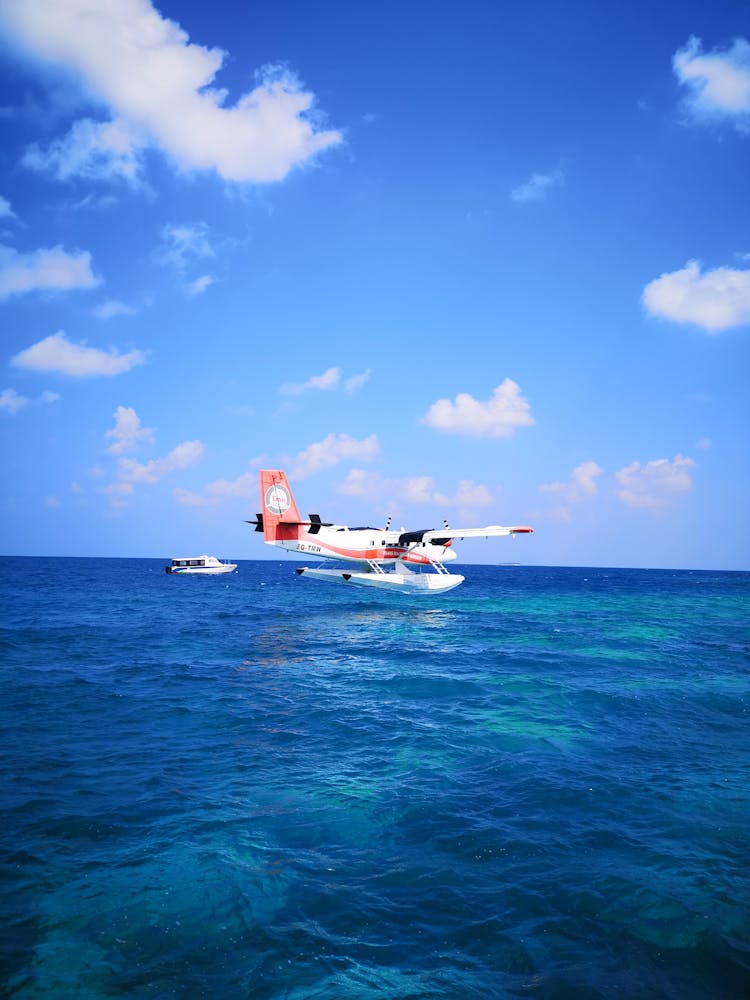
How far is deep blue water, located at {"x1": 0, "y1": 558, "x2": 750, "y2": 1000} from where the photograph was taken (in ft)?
18.1

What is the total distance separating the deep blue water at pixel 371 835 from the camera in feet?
18.1

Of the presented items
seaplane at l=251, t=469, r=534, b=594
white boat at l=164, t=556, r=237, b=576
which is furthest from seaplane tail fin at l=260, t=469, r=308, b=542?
white boat at l=164, t=556, r=237, b=576

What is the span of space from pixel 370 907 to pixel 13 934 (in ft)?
12.6

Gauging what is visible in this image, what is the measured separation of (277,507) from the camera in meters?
38.8

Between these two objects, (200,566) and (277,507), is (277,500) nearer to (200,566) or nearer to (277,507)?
(277,507)

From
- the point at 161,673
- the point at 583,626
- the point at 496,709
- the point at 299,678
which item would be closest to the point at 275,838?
the point at 496,709

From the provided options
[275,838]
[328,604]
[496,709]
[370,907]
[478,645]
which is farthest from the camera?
[328,604]

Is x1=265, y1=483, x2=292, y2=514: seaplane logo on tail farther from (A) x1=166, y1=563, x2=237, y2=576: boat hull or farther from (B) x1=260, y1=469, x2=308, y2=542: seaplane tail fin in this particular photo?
(A) x1=166, y1=563, x2=237, y2=576: boat hull

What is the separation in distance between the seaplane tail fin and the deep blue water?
20264 millimetres

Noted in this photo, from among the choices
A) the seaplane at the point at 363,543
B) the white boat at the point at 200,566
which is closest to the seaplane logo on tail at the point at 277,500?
the seaplane at the point at 363,543

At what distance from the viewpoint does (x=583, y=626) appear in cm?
3372

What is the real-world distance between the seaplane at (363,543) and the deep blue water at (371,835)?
20.6 m

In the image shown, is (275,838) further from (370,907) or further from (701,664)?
(701,664)

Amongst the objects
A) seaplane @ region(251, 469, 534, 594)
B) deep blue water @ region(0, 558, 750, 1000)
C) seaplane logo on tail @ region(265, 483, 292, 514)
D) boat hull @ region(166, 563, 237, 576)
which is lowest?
boat hull @ region(166, 563, 237, 576)
